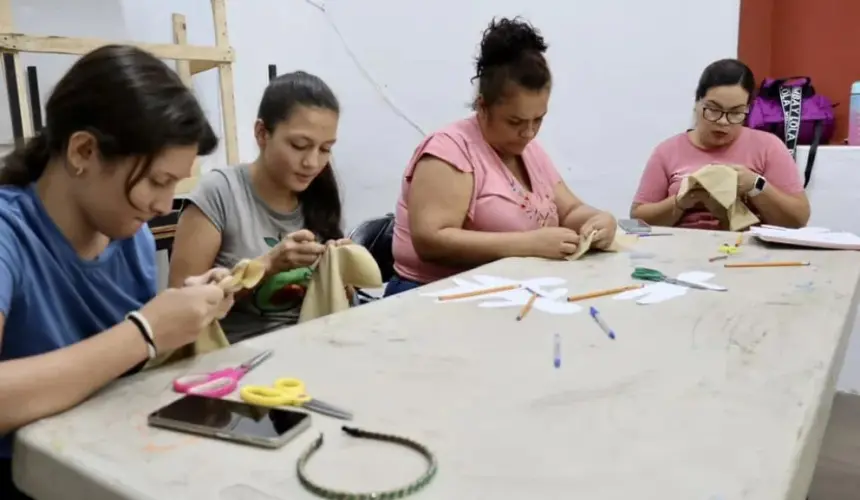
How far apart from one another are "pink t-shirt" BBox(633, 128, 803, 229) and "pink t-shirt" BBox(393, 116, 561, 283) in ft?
2.32

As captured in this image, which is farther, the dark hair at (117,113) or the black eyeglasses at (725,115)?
the black eyeglasses at (725,115)

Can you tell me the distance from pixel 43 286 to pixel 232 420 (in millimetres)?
426

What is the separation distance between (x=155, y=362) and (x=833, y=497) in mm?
1282

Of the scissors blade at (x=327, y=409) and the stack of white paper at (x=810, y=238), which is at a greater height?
the scissors blade at (x=327, y=409)

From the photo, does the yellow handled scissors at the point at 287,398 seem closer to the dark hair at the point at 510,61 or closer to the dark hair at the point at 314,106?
the dark hair at the point at 314,106

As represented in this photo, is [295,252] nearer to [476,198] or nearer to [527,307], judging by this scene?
[527,307]

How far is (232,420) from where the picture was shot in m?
0.71

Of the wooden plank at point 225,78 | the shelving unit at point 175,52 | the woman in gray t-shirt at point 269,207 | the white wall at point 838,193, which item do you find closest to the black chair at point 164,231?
the shelving unit at point 175,52

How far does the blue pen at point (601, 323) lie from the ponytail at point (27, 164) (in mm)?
826

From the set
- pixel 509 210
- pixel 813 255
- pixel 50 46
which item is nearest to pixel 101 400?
pixel 509 210

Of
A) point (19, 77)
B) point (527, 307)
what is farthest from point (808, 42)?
point (19, 77)

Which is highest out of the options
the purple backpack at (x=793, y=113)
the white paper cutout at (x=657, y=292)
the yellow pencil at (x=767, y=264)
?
the purple backpack at (x=793, y=113)

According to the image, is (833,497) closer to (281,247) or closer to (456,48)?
(281,247)

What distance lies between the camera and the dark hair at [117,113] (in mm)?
942
